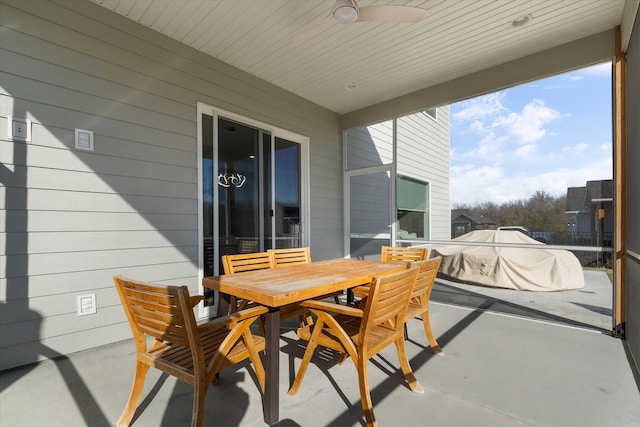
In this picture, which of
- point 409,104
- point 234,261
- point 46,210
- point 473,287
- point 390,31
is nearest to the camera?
→ point 46,210

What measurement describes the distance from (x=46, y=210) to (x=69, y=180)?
286 millimetres

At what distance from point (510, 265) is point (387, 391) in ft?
8.57

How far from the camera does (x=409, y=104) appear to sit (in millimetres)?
4488

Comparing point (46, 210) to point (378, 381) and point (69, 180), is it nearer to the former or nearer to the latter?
point (69, 180)

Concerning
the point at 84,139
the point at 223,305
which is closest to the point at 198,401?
the point at 223,305

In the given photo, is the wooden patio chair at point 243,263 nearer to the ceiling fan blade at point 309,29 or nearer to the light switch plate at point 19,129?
the light switch plate at point 19,129

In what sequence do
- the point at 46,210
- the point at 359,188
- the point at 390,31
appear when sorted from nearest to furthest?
the point at 46,210 < the point at 390,31 < the point at 359,188

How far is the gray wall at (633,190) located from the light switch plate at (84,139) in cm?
429

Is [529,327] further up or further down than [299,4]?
further down

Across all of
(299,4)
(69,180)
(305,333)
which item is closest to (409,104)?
(299,4)

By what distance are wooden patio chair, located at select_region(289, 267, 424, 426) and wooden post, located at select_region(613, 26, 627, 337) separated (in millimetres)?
2430

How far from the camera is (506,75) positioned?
11.9 feet

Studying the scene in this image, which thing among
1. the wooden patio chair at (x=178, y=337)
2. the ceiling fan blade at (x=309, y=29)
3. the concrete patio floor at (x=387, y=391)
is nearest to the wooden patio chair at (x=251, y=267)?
the concrete patio floor at (x=387, y=391)

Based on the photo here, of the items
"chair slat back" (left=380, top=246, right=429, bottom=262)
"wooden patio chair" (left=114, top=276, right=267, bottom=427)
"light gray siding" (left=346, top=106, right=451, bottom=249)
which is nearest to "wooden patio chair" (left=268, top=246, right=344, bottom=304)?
"chair slat back" (left=380, top=246, right=429, bottom=262)
